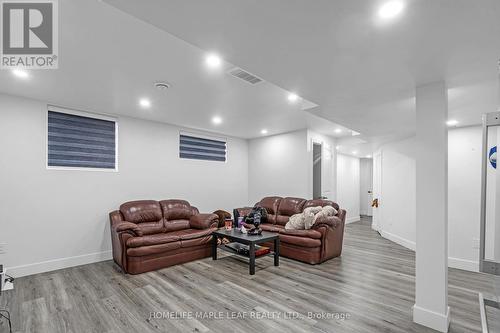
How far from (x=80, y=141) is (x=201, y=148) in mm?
2512

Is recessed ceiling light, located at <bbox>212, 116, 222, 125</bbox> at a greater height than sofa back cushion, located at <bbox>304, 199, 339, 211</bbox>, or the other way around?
recessed ceiling light, located at <bbox>212, 116, 222, 125</bbox>

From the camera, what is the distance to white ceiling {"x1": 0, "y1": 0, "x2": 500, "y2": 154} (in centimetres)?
148

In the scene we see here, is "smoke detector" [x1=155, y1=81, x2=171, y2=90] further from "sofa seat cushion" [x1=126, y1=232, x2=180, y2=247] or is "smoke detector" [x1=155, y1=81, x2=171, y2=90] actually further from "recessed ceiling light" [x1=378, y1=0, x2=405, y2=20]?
"recessed ceiling light" [x1=378, y1=0, x2=405, y2=20]

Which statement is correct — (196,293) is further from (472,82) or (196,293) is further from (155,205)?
(472,82)

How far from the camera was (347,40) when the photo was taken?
177 cm

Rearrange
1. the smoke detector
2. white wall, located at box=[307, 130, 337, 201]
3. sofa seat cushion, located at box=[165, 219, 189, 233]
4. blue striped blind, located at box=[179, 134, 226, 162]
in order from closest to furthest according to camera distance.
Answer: the smoke detector, sofa seat cushion, located at box=[165, 219, 189, 233], blue striped blind, located at box=[179, 134, 226, 162], white wall, located at box=[307, 130, 337, 201]

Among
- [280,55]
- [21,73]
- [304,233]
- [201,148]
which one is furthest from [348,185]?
[21,73]

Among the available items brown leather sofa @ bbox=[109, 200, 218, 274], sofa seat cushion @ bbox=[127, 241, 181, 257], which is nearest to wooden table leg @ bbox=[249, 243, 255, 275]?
brown leather sofa @ bbox=[109, 200, 218, 274]

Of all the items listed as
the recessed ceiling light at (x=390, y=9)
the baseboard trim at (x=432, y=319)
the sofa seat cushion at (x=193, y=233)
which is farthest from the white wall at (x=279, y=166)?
the recessed ceiling light at (x=390, y=9)

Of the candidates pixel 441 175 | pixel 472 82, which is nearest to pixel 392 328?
pixel 441 175

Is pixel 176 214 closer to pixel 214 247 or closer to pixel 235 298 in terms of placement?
pixel 214 247

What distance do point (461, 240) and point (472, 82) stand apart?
302 cm

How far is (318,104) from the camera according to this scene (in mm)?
3219

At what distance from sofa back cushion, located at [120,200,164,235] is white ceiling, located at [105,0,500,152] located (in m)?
3.39
